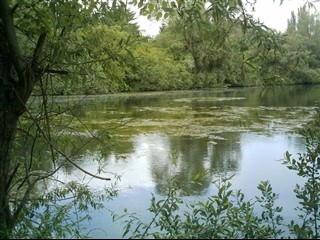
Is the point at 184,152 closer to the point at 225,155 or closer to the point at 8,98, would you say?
the point at 225,155

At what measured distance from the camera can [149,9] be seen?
166cm

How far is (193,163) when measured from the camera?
6.62 m

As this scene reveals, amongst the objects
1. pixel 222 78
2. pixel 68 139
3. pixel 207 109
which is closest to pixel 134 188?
pixel 68 139

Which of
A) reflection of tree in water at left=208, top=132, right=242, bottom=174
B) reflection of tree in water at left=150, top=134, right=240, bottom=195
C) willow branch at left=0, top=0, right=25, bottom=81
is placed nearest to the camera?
willow branch at left=0, top=0, right=25, bottom=81

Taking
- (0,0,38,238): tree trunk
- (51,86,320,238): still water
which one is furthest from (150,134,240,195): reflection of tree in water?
(0,0,38,238): tree trunk

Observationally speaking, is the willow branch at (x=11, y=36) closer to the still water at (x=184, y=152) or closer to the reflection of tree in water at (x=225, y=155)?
the still water at (x=184, y=152)

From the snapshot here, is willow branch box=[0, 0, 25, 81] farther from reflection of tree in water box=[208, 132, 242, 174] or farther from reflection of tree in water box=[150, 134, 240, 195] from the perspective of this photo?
reflection of tree in water box=[208, 132, 242, 174]

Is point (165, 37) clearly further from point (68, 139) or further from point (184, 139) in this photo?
point (68, 139)

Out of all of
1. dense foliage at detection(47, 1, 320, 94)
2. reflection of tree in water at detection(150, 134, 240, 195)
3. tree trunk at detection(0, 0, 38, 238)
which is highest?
dense foliage at detection(47, 1, 320, 94)

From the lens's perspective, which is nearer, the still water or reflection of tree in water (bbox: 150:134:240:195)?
the still water

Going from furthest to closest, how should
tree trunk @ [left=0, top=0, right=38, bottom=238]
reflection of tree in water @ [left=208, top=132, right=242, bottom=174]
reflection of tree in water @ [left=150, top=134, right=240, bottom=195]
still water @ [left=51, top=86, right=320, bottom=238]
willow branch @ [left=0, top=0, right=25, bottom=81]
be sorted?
1. reflection of tree in water @ [left=208, top=132, right=242, bottom=174]
2. reflection of tree in water @ [left=150, top=134, right=240, bottom=195]
3. still water @ [left=51, top=86, right=320, bottom=238]
4. tree trunk @ [left=0, top=0, right=38, bottom=238]
5. willow branch @ [left=0, top=0, right=25, bottom=81]

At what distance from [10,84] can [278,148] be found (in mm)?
6935

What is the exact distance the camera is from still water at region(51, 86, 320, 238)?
4102 millimetres

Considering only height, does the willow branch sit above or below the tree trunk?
above
